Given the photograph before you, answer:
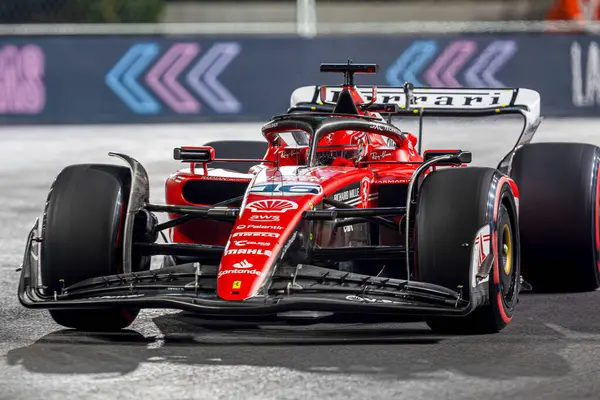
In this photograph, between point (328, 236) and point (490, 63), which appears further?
point (490, 63)

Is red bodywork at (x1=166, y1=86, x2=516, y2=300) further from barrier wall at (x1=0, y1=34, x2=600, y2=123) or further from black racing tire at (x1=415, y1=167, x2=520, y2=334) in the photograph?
barrier wall at (x1=0, y1=34, x2=600, y2=123)

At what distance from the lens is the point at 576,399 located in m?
5.00

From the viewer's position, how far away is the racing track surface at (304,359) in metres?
5.16

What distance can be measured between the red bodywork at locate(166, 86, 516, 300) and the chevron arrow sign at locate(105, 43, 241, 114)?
1131 centimetres

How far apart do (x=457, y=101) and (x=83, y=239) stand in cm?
398

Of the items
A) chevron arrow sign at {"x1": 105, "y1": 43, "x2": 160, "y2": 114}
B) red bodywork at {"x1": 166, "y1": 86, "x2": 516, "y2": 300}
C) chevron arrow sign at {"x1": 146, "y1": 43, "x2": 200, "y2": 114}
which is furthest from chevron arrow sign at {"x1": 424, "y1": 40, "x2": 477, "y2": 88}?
red bodywork at {"x1": 166, "y1": 86, "x2": 516, "y2": 300}

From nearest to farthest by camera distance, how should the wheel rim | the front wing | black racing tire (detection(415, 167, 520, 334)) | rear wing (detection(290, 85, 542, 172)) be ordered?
the front wing, black racing tire (detection(415, 167, 520, 334)), the wheel rim, rear wing (detection(290, 85, 542, 172))

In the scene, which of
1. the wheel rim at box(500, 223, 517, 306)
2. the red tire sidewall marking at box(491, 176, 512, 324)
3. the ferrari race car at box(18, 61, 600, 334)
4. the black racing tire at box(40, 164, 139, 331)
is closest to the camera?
the ferrari race car at box(18, 61, 600, 334)

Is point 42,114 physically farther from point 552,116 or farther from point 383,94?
point 383,94

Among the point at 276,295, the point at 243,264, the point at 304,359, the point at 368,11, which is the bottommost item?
the point at 304,359

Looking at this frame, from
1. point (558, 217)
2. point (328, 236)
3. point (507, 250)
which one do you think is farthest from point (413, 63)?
point (328, 236)

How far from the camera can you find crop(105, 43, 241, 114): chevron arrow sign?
64.8 ft

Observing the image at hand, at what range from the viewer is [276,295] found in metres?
5.94

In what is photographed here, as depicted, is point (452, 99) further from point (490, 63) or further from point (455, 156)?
point (490, 63)
